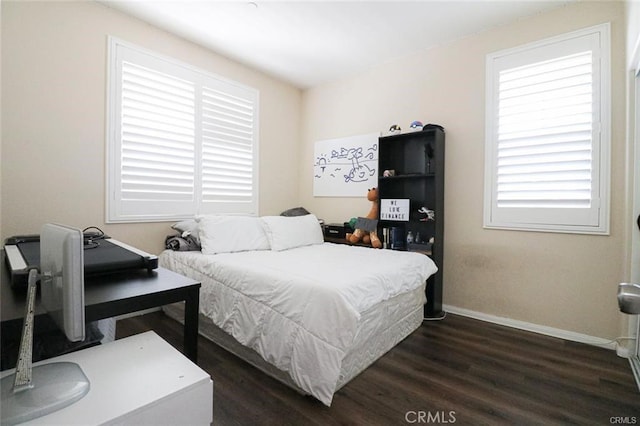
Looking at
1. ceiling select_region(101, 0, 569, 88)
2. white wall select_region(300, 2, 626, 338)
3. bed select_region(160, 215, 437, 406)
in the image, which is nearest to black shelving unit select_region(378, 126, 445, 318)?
white wall select_region(300, 2, 626, 338)

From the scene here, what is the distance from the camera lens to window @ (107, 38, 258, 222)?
8.48 ft

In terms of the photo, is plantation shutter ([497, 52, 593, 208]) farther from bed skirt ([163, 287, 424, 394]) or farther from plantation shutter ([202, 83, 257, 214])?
plantation shutter ([202, 83, 257, 214])

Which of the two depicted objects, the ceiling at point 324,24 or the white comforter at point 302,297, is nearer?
the white comforter at point 302,297

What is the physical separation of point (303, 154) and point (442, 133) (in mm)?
1975

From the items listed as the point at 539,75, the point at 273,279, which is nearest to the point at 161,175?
the point at 273,279

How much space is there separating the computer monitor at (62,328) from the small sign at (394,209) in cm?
267

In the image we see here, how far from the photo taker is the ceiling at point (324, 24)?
95.2 inches

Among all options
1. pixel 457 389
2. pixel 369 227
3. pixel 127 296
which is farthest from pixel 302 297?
pixel 369 227

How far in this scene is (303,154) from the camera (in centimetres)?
423

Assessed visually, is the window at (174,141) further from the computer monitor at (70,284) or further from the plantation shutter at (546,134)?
the plantation shutter at (546,134)

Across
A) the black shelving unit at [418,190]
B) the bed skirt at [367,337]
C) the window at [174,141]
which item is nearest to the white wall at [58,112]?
the window at [174,141]

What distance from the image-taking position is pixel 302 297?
5.41 ft

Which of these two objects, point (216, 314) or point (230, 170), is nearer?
point (216, 314)

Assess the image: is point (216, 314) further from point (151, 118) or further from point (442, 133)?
point (442, 133)
